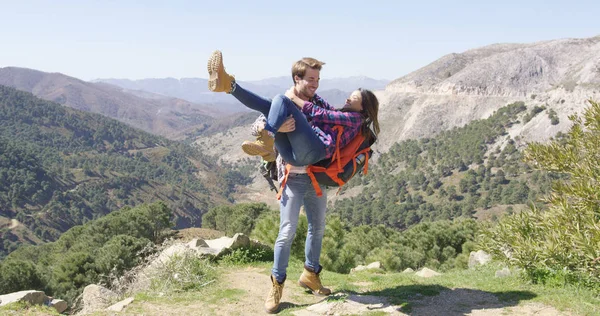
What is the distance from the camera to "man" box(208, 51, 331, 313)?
4750 millimetres

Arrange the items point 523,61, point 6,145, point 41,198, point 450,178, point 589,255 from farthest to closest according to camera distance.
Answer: point 523,61
point 6,145
point 41,198
point 450,178
point 589,255

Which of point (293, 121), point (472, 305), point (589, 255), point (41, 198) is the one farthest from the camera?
point (41, 198)

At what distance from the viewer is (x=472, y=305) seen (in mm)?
5961

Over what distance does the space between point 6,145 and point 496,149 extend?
7393 inches

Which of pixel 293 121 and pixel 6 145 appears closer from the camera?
pixel 293 121

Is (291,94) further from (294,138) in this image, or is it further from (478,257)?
(478,257)

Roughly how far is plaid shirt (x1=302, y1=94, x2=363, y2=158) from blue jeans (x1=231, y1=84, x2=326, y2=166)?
151 millimetres

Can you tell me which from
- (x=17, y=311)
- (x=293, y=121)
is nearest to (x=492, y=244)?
(x=293, y=121)

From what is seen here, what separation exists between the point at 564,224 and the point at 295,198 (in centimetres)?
386

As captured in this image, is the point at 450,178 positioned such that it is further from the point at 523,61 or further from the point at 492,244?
the point at 492,244

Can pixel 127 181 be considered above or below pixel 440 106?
below

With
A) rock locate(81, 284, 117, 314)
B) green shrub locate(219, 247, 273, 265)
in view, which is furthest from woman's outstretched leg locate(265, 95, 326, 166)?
green shrub locate(219, 247, 273, 265)

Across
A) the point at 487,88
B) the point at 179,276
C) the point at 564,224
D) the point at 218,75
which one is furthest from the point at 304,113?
the point at 487,88

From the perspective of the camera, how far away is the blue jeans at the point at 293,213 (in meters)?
5.54
